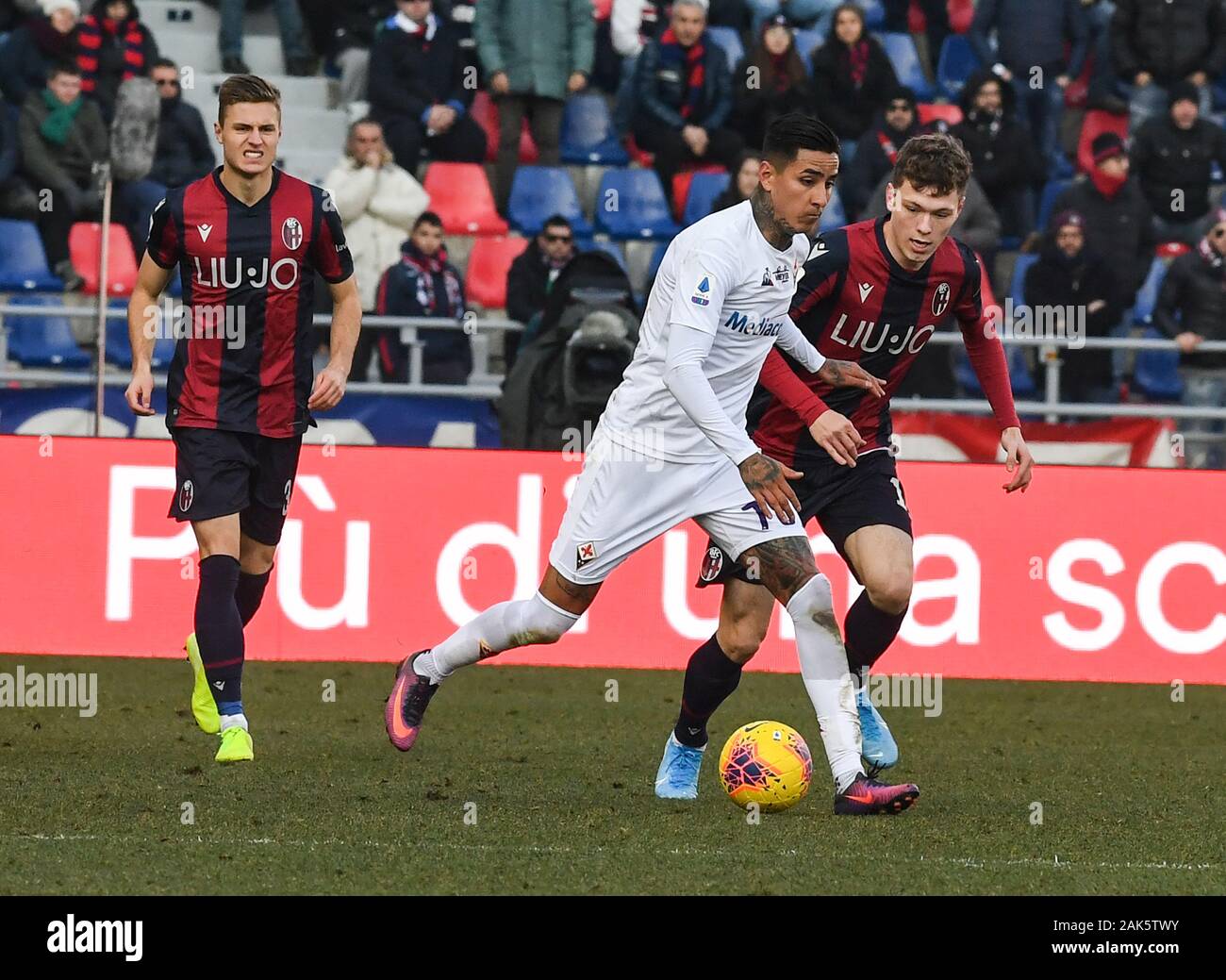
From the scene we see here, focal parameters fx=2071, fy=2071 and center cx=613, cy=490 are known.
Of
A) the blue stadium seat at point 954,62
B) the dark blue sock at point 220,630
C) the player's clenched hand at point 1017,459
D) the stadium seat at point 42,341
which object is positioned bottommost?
the dark blue sock at point 220,630

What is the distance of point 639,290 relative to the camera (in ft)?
49.0

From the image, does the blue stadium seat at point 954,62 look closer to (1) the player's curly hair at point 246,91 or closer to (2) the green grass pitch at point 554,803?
(2) the green grass pitch at point 554,803

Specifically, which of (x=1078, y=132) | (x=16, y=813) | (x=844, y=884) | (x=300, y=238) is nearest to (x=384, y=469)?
Result: (x=300, y=238)

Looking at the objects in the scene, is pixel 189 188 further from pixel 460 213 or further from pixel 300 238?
pixel 460 213

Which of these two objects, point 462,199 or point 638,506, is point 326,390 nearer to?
point 638,506

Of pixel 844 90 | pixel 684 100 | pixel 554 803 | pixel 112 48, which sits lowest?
pixel 554 803

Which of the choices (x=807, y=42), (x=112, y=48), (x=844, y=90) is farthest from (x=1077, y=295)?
(x=112, y=48)

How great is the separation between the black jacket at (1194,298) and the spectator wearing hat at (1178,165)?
4.43ft

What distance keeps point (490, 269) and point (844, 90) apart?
2953 mm

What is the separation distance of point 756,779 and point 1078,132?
11630 millimetres

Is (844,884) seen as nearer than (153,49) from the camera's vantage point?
Yes

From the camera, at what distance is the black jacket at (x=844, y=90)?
606 inches

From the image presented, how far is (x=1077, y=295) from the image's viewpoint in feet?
46.5

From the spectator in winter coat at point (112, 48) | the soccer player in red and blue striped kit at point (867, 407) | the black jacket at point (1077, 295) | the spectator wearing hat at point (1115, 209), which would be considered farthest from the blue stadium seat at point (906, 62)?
the soccer player in red and blue striped kit at point (867, 407)
